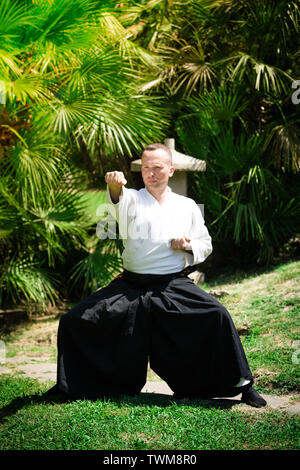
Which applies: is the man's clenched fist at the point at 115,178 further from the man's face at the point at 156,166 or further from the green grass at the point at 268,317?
the green grass at the point at 268,317

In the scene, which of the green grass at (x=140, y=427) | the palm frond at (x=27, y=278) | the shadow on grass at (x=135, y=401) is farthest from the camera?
the palm frond at (x=27, y=278)

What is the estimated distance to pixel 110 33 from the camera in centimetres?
603

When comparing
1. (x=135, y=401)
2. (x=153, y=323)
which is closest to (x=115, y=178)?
(x=153, y=323)

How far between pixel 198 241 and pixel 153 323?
57cm

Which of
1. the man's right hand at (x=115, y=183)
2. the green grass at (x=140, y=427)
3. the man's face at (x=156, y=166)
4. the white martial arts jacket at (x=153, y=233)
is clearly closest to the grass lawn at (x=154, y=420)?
the green grass at (x=140, y=427)

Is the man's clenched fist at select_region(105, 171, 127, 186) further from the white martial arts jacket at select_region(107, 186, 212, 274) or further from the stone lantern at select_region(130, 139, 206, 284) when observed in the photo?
the stone lantern at select_region(130, 139, 206, 284)

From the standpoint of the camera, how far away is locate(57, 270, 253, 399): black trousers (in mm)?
3215

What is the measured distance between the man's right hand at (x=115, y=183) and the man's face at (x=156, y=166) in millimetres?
180

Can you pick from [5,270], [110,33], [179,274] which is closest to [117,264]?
[5,270]

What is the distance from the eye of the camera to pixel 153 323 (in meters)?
3.31

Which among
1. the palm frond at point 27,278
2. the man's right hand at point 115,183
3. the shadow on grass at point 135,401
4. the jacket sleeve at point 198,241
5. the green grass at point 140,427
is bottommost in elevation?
the shadow on grass at point 135,401

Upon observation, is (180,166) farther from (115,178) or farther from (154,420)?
(154,420)

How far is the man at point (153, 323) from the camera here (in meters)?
3.22

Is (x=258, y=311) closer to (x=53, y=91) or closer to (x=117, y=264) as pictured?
(x=117, y=264)
